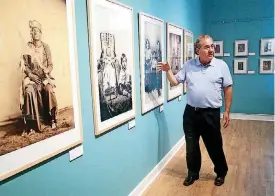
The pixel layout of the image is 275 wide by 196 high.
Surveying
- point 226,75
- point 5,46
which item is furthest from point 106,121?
point 226,75

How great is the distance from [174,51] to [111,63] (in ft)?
5.90

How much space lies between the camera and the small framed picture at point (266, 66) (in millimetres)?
5621

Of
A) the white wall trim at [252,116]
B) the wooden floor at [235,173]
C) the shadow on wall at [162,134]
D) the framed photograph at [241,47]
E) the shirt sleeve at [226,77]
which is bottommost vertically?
the wooden floor at [235,173]

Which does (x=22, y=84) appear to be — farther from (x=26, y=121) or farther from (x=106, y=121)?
(x=106, y=121)

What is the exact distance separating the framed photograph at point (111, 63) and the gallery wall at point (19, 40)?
0.33 meters

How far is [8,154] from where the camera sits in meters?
1.25

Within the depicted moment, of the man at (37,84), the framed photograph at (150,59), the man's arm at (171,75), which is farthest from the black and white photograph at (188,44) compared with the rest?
the man at (37,84)

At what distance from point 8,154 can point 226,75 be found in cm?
228

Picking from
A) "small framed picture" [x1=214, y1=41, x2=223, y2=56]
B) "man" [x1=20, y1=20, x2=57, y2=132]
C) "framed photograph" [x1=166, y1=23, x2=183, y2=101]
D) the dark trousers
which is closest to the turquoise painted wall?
"framed photograph" [x1=166, y1=23, x2=183, y2=101]

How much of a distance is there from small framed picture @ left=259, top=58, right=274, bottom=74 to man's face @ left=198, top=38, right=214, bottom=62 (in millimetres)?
3472

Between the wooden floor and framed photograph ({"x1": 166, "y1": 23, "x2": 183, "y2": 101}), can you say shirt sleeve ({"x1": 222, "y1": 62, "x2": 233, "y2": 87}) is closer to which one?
framed photograph ({"x1": 166, "y1": 23, "x2": 183, "y2": 101})

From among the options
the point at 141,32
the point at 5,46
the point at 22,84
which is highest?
the point at 141,32

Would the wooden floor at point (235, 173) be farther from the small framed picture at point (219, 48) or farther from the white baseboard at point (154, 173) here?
the small framed picture at point (219, 48)

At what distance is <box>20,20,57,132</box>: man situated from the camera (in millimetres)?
1339
